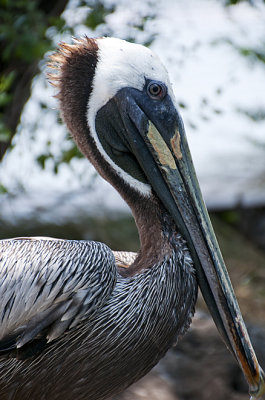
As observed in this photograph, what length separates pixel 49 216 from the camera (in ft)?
21.2

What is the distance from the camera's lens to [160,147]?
2.83m

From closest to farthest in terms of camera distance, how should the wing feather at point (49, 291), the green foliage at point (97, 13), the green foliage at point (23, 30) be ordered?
the wing feather at point (49, 291)
the green foliage at point (23, 30)
the green foliage at point (97, 13)

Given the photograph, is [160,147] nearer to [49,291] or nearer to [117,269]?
[117,269]

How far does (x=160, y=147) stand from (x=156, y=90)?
0.81 ft

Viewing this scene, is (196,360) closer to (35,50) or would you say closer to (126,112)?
(126,112)

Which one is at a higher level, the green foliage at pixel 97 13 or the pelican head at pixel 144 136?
the green foliage at pixel 97 13

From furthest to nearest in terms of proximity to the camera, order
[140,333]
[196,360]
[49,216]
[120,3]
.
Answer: [49,216]
[120,3]
[196,360]
[140,333]

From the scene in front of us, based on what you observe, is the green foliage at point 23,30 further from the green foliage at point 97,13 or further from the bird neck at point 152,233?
the bird neck at point 152,233

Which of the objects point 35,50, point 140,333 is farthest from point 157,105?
point 35,50

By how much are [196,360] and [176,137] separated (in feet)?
5.95

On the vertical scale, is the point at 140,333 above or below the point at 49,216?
above

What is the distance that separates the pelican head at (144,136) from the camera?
2783 mm

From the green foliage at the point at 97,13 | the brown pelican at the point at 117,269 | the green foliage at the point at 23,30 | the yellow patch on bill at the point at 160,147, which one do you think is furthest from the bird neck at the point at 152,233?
the green foliage at the point at 97,13

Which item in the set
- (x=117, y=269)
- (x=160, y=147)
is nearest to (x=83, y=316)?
(x=117, y=269)
